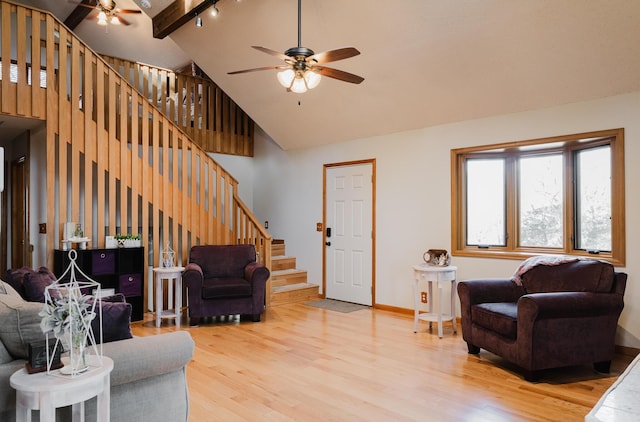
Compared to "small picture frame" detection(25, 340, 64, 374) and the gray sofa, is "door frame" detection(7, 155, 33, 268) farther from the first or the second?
"small picture frame" detection(25, 340, 64, 374)

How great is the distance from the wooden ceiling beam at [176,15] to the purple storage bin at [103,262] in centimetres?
285

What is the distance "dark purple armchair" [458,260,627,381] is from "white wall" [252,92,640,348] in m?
0.60

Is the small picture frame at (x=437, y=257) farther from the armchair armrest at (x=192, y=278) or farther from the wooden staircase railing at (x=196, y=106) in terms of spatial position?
the wooden staircase railing at (x=196, y=106)

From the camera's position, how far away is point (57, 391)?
1604 millimetres

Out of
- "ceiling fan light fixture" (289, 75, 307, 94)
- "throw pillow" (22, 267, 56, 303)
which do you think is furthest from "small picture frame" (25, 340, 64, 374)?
"ceiling fan light fixture" (289, 75, 307, 94)

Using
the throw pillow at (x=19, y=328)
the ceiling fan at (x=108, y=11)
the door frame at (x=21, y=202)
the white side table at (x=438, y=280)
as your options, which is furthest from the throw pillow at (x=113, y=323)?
the ceiling fan at (x=108, y=11)

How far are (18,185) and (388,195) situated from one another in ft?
18.2

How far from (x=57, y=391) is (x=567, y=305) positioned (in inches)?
133

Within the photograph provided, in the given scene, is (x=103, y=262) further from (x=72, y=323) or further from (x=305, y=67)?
(x=72, y=323)

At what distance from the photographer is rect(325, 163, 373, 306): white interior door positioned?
6086mm

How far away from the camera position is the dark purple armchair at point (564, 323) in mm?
3277

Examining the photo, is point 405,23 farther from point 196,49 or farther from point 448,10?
point 196,49

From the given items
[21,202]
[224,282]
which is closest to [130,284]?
[224,282]

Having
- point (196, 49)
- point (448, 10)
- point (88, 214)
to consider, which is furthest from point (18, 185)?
point (448, 10)
